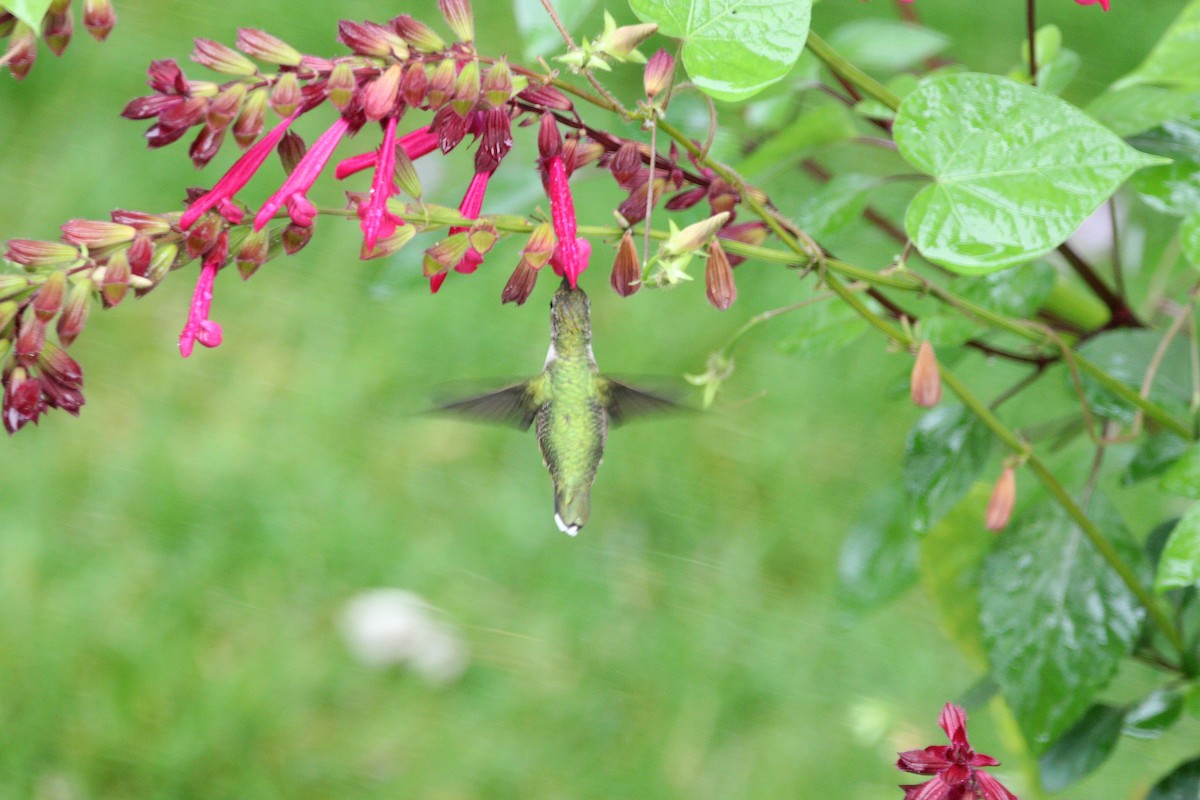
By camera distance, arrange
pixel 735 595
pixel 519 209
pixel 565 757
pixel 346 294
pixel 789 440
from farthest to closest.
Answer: pixel 346 294 → pixel 789 440 → pixel 735 595 → pixel 565 757 → pixel 519 209

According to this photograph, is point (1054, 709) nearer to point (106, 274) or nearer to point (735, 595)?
point (106, 274)

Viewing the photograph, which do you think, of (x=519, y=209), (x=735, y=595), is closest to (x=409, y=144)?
(x=519, y=209)

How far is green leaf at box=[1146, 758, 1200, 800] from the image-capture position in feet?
3.34

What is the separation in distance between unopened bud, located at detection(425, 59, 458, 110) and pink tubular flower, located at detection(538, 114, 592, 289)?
2.1 inches

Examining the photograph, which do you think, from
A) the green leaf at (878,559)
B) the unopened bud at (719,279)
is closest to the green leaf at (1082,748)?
the green leaf at (878,559)

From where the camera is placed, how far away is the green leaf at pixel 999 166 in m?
0.68

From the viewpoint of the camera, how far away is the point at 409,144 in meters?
0.73

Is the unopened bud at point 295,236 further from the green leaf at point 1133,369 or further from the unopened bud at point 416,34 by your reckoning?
the green leaf at point 1133,369

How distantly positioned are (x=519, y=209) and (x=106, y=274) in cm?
59

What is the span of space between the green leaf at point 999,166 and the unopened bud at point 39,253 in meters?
0.44

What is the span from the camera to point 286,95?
63cm

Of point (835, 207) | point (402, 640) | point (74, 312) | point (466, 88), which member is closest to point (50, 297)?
point (74, 312)

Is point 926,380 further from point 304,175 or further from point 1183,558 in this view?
point 304,175

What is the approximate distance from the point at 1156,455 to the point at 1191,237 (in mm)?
290
